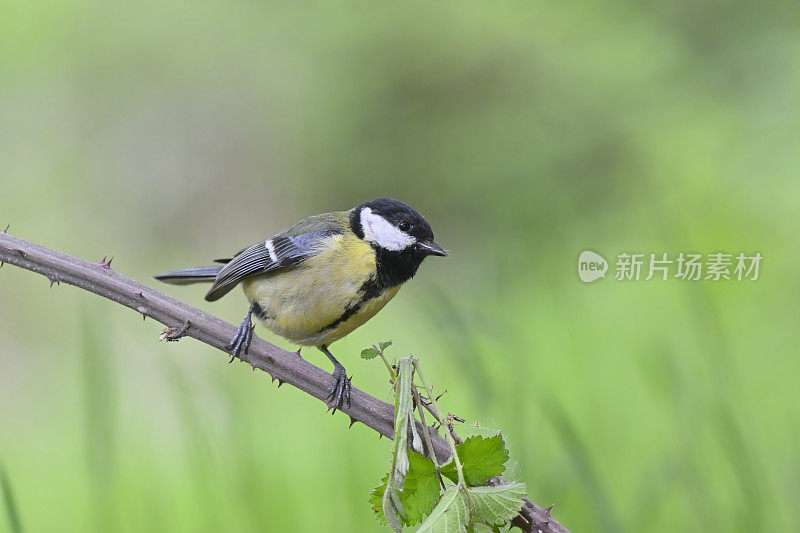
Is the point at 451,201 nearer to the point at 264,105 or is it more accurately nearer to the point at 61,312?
the point at 264,105

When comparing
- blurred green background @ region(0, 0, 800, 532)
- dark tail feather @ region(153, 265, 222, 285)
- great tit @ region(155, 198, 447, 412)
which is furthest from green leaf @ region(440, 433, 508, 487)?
dark tail feather @ region(153, 265, 222, 285)

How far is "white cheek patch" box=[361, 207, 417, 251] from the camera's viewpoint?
74.5 inches

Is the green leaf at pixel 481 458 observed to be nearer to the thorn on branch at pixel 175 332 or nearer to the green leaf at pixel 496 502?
the green leaf at pixel 496 502

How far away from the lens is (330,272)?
1.96m

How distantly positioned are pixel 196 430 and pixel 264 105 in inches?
163

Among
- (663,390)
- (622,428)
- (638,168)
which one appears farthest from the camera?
(638,168)

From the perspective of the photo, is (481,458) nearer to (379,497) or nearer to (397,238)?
(379,497)

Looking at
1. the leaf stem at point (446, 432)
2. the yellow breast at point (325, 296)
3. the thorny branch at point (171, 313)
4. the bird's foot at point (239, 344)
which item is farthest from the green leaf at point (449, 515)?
the yellow breast at point (325, 296)

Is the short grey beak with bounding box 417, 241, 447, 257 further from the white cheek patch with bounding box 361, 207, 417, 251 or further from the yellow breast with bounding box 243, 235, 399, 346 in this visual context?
the yellow breast with bounding box 243, 235, 399, 346

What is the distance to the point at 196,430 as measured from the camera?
67.1 inches

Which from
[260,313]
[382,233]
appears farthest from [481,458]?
[260,313]

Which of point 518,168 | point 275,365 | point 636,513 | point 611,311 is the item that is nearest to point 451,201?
point 518,168

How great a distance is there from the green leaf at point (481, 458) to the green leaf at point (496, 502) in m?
0.01

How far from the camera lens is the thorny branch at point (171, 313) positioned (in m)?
1.09
